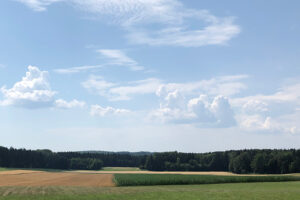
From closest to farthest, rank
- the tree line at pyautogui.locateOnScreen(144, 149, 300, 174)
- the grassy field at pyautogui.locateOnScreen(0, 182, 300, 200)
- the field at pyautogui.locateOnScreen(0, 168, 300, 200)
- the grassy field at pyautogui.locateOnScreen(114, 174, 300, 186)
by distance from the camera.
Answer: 1. the grassy field at pyautogui.locateOnScreen(0, 182, 300, 200)
2. the field at pyautogui.locateOnScreen(0, 168, 300, 200)
3. the grassy field at pyautogui.locateOnScreen(114, 174, 300, 186)
4. the tree line at pyautogui.locateOnScreen(144, 149, 300, 174)

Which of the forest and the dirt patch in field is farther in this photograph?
the forest

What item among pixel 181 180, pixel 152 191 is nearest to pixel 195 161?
pixel 181 180

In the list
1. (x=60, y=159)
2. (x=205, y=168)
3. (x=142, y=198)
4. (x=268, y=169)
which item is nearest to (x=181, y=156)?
(x=205, y=168)

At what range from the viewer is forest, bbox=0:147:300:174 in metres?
135

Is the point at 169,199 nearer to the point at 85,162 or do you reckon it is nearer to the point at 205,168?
the point at 205,168

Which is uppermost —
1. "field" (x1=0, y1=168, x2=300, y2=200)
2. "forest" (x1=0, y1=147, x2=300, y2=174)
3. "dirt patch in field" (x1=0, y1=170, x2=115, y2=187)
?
"forest" (x1=0, y1=147, x2=300, y2=174)

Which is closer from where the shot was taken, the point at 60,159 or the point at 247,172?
the point at 247,172

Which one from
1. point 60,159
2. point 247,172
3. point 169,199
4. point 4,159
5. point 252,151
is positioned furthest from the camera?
point 60,159

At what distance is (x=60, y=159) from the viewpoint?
195500 mm

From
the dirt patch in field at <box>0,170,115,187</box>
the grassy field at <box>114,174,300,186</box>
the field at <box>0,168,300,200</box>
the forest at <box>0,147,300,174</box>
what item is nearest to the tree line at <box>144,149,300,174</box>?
the forest at <box>0,147,300,174</box>

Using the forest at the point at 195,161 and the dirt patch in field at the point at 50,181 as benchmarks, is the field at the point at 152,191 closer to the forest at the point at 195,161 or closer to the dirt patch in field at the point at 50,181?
the dirt patch in field at the point at 50,181

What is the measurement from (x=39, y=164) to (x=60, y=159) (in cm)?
1202

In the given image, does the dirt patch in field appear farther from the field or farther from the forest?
the forest

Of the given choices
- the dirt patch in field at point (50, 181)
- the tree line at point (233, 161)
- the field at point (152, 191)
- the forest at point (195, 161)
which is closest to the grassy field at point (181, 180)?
the field at point (152, 191)
